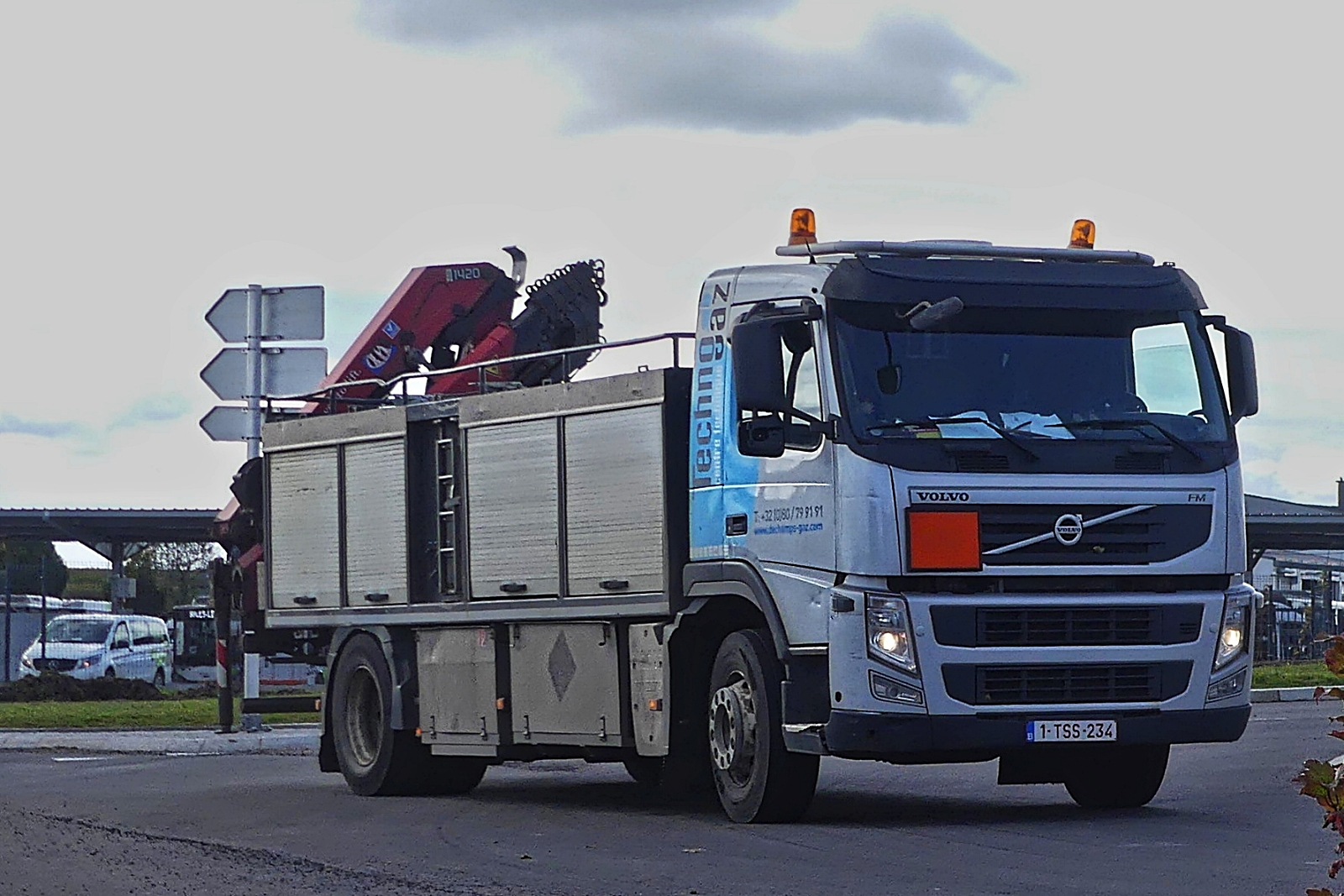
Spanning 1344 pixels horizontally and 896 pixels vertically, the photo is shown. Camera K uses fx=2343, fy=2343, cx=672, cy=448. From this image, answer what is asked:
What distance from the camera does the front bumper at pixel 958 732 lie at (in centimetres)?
1205

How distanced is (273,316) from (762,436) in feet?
39.7

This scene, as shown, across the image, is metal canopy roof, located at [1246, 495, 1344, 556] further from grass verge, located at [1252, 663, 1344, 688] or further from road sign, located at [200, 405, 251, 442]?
road sign, located at [200, 405, 251, 442]

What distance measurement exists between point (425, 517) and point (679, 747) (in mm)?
3587

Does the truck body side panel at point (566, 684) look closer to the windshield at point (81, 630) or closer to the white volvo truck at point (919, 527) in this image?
the white volvo truck at point (919, 527)

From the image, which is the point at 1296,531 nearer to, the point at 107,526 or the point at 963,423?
the point at 107,526

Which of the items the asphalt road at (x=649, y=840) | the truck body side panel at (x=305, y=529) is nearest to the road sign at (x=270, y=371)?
the truck body side panel at (x=305, y=529)

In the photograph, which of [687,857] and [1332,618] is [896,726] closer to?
[687,857]

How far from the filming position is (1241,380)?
1284cm

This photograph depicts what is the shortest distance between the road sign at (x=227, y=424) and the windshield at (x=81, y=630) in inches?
925

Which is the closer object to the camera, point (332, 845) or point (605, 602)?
point (332, 845)

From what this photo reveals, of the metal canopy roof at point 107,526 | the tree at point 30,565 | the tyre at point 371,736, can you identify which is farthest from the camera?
the tree at point 30,565

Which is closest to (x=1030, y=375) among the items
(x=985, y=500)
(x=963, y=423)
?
(x=963, y=423)

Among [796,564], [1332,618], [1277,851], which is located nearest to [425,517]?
[796,564]

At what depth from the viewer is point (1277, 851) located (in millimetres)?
10969
